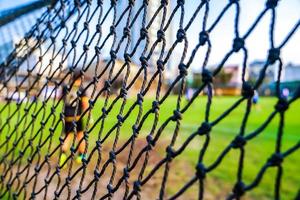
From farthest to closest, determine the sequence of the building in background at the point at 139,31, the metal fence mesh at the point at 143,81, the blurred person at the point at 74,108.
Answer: the blurred person at the point at 74,108 < the building in background at the point at 139,31 < the metal fence mesh at the point at 143,81

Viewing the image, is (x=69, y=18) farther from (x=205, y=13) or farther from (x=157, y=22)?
(x=205, y=13)

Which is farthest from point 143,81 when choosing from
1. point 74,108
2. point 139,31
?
point 74,108

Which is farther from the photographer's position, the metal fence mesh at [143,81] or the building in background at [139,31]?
the building in background at [139,31]

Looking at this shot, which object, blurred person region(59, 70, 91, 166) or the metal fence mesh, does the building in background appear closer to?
the metal fence mesh

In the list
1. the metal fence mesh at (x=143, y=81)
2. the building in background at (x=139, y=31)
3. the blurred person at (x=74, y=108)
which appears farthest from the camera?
the blurred person at (x=74, y=108)

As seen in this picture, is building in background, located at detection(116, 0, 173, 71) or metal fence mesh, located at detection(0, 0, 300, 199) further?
building in background, located at detection(116, 0, 173, 71)

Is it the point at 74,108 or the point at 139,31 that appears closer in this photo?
the point at 139,31

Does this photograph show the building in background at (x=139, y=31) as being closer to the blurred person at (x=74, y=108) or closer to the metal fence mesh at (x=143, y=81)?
the metal fence mesh at (x=143, y=81)

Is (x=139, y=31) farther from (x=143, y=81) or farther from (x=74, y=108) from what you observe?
(x=74, y=108)

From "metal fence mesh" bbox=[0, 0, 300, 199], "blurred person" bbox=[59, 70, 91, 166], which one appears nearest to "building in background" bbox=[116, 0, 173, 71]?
"metal fence mesh" bbox=[0, 0, 300, 199]

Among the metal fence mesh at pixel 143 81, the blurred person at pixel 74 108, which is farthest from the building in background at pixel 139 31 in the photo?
the blurred person at pixel 74 108

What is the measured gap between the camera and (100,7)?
1.61 metres

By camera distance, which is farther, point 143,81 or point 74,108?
point 74,108

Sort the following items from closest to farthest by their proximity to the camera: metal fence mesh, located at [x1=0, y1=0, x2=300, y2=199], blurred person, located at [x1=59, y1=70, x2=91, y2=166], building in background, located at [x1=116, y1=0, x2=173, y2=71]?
1. metal fence mesh, located at [x1=0, y1=0, x2=300, y2=199]
2. building in background, located at [x1=116, y1=0, x2=173, y2=71]
3. blurred person, located at [x1=59, y1=70, x2=91, y2=166]
